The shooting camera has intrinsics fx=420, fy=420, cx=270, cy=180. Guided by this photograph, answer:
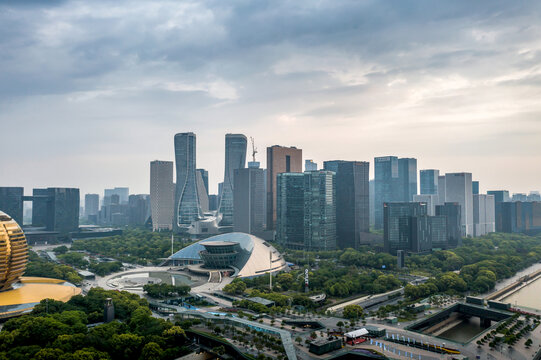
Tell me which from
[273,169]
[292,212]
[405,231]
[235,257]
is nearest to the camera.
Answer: [235,257]

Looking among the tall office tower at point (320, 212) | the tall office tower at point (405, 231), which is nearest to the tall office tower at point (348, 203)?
the tall office tower at point (320, 212)

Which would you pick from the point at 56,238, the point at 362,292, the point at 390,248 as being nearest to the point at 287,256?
the point at 390,248

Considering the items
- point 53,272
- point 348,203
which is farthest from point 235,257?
point 348,203

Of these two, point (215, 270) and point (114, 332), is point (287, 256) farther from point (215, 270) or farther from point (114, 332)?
point (114, 332)

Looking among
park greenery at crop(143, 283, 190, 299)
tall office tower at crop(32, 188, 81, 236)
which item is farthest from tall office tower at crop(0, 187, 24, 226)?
park greenery at crop(143, 283, 190, 299)

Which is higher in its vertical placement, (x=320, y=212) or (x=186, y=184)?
(x=186, y=184)

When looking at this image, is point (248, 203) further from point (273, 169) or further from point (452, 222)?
point (452, 222)

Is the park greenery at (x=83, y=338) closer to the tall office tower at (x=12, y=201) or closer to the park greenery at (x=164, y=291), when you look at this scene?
the park greenery at (x=164, y=291)

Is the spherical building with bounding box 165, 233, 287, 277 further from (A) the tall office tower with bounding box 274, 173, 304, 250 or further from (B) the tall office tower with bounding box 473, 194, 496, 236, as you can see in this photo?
(B) the tall office tower with bounding box 473, 194, 496, 236
